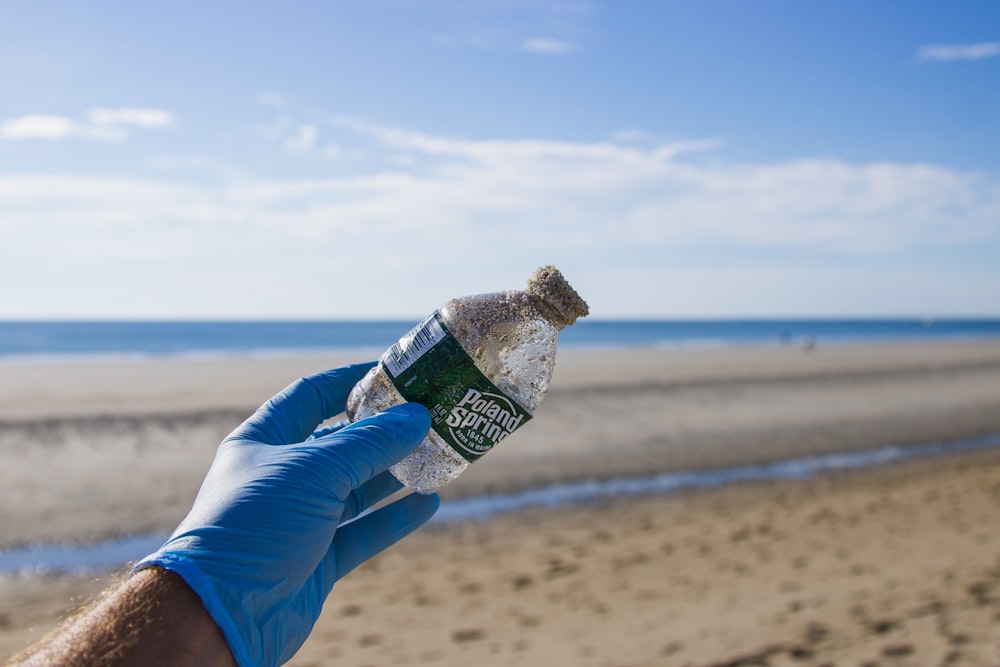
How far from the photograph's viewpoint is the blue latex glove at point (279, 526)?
1843 mm

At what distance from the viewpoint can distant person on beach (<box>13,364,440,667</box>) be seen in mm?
1521

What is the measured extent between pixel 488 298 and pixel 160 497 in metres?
8.51

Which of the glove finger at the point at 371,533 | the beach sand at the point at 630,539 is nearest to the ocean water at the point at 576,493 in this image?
the beach sand at the point at 630,539

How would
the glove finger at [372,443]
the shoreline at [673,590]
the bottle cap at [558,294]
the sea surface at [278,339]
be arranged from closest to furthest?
the glove finger at [372,443]
the bottle cap at [558,294]
the shoreline at [673,590]
the sea surface at [278,339]

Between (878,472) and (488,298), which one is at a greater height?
(488,298)

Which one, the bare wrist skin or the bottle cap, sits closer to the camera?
the bare wrist skin

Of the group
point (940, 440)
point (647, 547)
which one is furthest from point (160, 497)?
point (940, 440)

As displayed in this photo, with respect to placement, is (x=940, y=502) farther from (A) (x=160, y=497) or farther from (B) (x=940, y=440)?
(A) (x=160, y=497)

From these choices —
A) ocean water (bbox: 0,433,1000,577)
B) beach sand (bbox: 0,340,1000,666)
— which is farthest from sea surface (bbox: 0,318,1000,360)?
ocean water (bbox: 0,433,1000,577)

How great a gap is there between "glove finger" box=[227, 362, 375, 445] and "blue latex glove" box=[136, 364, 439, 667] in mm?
11

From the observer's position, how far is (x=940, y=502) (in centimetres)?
911

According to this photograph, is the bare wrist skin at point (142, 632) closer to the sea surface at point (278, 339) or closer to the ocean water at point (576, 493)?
the ocean water at point (576, 493)

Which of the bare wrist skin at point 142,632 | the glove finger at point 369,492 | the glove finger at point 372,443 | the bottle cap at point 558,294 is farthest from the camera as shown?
the glove finger at point 369,492

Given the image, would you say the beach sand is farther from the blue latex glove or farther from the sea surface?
the sea surface
